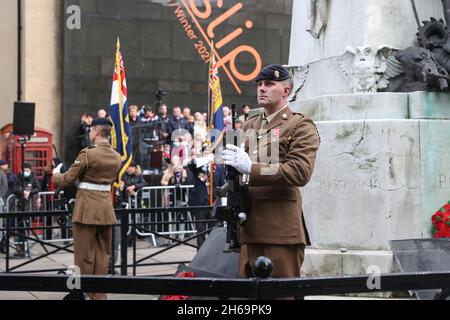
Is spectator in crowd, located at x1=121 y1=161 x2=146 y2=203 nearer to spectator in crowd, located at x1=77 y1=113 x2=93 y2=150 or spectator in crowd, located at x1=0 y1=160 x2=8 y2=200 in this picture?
spectator in crowd, located at x1=0 y1=160 x2=8 y2=200

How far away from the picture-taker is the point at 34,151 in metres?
20.7

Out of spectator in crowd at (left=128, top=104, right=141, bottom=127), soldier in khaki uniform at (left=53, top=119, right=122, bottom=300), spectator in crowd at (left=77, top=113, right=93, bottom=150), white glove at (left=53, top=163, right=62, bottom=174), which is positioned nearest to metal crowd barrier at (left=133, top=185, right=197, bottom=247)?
spectator in crowd at (left=128, top=104, right=141, bottom=127)

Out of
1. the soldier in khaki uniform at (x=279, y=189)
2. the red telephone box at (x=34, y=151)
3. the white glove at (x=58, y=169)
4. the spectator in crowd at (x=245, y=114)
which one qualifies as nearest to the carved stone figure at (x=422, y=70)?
the spectator in crowd at (x=245, y=114)

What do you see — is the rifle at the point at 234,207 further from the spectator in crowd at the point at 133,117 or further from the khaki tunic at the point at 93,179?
the spectator in crowd at the point at 133,117

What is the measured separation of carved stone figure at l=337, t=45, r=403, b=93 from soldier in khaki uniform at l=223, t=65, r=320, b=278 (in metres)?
2.93

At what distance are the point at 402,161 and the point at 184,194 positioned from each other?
9.36 meters

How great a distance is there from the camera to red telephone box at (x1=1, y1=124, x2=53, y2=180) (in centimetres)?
2022

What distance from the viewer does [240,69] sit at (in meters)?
26.3

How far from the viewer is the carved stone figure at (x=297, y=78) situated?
29.3 feet

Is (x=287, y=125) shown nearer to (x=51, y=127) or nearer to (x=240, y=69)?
(x=51, y=127)

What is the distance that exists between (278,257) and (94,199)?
3978 millimetres

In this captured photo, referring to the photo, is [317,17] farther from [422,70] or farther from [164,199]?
[164,199]
